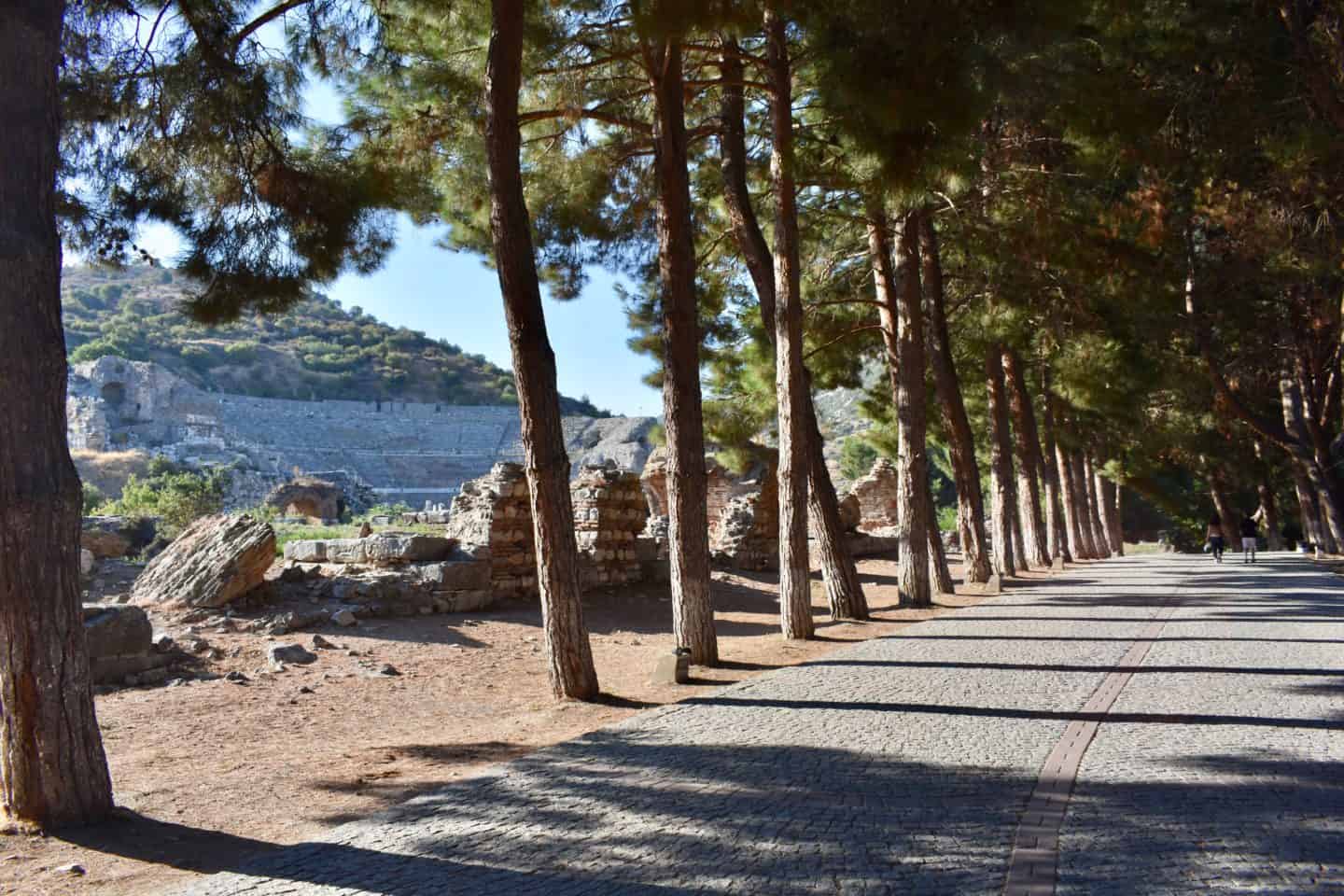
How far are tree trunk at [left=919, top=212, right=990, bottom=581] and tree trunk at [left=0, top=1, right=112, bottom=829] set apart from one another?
1319 cm

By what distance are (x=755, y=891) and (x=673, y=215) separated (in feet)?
21.6

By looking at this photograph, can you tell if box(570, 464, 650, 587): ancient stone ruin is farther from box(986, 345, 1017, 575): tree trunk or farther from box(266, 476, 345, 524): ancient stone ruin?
box(266, 476, 345, 524): ancient stone ruin

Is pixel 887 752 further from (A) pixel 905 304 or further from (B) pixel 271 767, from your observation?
(A) pixel 905 304

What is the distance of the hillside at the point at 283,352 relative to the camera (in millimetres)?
99000

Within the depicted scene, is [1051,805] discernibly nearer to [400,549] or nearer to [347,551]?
[400,549]

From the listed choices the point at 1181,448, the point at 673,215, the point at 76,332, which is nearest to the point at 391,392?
the point at 76,332

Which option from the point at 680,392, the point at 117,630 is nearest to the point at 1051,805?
the point at 680,392

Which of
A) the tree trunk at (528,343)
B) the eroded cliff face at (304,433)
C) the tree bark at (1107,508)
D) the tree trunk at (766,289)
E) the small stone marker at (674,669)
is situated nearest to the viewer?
the tree trunk at (528,343)

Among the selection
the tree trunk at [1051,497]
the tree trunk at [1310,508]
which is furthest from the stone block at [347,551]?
the tree trunk at [1310,508]

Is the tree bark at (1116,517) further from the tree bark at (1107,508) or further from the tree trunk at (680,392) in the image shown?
the tree trunk at (680,392)

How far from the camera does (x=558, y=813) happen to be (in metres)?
4.45

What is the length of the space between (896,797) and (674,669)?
3.79 meters

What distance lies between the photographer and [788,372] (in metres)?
10.9

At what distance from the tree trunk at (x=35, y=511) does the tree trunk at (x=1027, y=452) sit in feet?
64.1
